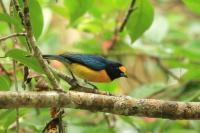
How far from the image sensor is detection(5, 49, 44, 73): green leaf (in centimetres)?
179

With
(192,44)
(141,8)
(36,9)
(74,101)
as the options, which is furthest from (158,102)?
(192,44)

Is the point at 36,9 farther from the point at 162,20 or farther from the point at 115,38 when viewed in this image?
the point at 162,20

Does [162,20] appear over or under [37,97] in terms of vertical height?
over

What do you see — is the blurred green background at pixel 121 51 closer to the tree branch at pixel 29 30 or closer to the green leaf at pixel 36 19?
the green leaf at pixel 36 19

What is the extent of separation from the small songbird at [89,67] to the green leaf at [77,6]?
0.27 m

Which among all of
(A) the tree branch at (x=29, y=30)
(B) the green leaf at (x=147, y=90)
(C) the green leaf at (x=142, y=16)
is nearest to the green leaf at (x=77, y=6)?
(C) the green leaf at (x=142, y=16)

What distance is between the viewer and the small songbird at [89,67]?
2.22 m

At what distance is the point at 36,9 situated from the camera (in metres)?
2.03

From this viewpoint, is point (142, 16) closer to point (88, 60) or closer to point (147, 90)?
point (88, 60)

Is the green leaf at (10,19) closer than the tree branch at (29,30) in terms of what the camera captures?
No

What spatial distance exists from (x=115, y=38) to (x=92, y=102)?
5.05 feet

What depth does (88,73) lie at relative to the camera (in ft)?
7.46

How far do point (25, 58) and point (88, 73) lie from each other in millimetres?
508

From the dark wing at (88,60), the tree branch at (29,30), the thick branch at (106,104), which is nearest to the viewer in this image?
the tree branch at (29,30)
